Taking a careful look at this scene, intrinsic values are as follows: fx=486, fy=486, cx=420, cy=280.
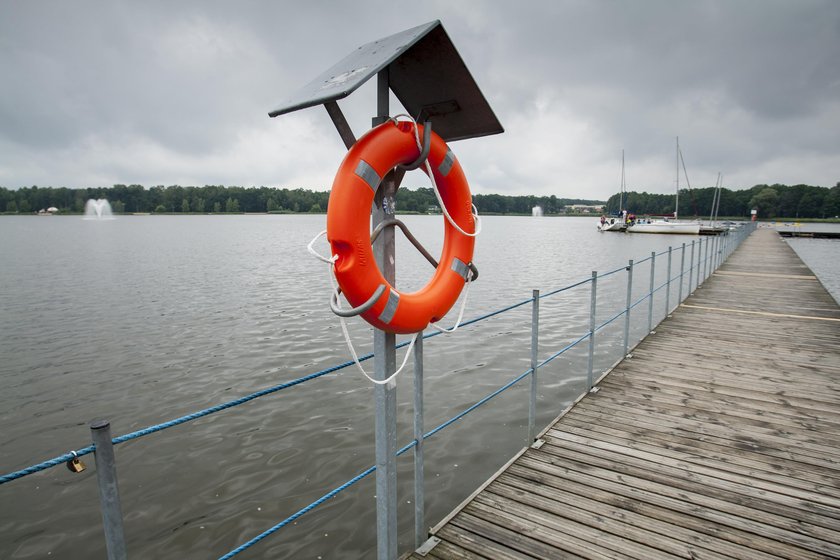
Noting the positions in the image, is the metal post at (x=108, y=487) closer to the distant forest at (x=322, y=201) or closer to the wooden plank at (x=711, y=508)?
the wooden plank at (x=711, y=508)

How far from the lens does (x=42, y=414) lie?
5035mm

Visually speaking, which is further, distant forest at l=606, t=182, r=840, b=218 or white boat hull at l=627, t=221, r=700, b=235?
distant forest at l=606, t=182, r=840, b=218

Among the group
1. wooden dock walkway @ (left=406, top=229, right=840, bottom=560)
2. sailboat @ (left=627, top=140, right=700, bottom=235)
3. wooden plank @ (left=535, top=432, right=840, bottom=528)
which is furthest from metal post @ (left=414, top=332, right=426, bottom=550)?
sailboat @ (left=627, top=140, right=700, bottom=235)

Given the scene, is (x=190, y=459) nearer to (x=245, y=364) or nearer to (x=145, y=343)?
(x=245, y=364)

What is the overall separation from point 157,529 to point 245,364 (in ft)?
10.5

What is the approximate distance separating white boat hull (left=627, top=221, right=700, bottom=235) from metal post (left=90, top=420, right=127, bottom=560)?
38.5m

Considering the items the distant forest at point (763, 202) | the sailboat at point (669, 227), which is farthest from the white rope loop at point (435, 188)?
the distant forest at point (763, 202)

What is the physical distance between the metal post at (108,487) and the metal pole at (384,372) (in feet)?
2.84

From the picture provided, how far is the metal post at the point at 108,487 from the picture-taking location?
3.52ft

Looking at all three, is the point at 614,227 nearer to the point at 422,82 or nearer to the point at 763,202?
the point at 763,202

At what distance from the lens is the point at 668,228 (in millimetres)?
38625

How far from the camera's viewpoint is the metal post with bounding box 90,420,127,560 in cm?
107

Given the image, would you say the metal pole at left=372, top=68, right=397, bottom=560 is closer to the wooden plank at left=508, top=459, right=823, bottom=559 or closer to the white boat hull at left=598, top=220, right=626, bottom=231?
the wooden plank at left=508, top=459, right=823, bottom=559

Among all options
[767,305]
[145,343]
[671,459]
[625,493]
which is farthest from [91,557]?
[767,305]
